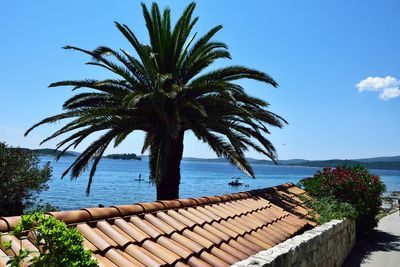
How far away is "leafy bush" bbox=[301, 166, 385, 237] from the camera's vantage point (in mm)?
13547

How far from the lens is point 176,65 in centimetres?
1153

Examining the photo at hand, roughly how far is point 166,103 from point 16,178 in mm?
8448

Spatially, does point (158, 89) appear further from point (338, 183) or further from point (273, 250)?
point (338, 183)

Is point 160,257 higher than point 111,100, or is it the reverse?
point 111,100

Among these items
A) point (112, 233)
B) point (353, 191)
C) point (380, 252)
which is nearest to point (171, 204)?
point (112, 233)

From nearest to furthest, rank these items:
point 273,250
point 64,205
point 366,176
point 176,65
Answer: point 273,250 → point 176,65 → point 366,176 → point 64,205

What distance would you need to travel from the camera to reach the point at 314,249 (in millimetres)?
7059

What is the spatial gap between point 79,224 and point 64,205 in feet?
128

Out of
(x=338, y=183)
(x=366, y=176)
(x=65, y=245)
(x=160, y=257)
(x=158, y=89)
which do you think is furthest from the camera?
(x=366, y=176)

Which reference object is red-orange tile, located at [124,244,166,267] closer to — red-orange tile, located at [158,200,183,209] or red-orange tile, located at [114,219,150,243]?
red-orange tile, located at [114,219,150,243]

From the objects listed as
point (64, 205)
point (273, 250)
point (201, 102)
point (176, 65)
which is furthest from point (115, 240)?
point (64, 205)

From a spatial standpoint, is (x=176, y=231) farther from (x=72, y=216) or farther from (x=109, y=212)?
(x=72, y=216)

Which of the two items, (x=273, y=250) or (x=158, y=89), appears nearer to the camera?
(x=273, y=250)

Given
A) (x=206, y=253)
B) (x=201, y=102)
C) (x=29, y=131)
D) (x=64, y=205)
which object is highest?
(x=201, y=102)
